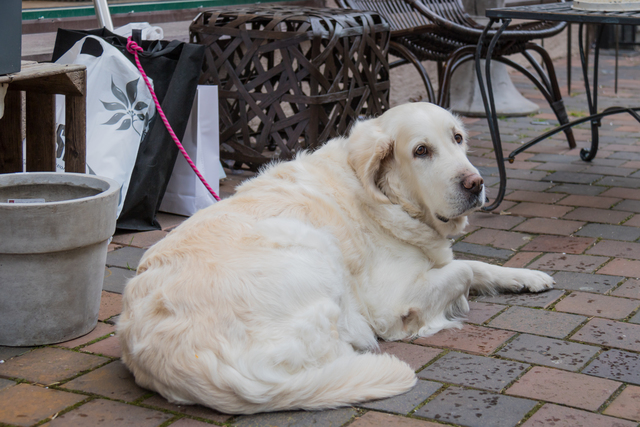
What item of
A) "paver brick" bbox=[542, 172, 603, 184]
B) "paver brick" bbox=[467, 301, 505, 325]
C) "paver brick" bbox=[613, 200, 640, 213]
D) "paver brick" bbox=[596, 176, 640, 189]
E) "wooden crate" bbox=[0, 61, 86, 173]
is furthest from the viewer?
"paver brick" bbox=[542, 172, 603, 184]

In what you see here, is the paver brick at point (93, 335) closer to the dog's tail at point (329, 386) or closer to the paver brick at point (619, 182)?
the dog's tail at point (329, 386)

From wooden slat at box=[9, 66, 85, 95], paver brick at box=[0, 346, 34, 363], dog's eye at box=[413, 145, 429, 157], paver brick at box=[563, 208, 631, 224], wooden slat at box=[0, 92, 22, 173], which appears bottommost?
paver brick at box=[0, 346, 34, 363]

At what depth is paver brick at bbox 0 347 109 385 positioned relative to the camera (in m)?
2.32

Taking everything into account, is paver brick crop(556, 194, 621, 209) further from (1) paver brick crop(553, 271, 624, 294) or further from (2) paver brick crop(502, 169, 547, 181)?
(1) paver brick crop(553, 271, 624, 294)

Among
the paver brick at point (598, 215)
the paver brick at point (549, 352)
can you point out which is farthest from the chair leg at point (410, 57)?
the paver brick at point (549, 352)

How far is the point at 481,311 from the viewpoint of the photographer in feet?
9.39

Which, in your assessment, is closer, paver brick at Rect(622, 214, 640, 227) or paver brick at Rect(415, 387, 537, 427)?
paver brick at Rect(415, 387, 537, 427)

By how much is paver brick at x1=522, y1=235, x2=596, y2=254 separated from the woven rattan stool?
59.3 inches

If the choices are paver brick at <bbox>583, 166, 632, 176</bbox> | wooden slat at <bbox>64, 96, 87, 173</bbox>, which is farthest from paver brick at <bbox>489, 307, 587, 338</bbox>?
paver brick at <bbox>583, 166, 632, 176</bbox>

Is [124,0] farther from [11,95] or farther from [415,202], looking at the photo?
[415,202]

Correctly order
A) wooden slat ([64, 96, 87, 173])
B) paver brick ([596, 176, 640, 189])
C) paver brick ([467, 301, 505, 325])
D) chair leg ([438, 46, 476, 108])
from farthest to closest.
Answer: chair leg ([438, 46, 476, 108])
paver brick ([596, 176, 640, 189])
wooden slat ([64, 96, 87, 173])
paver brick ([467, 301, 505, 325])

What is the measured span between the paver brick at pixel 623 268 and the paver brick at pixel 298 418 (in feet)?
5.67

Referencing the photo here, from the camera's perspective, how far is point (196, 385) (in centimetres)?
200

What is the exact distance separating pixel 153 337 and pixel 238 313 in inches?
10.0
